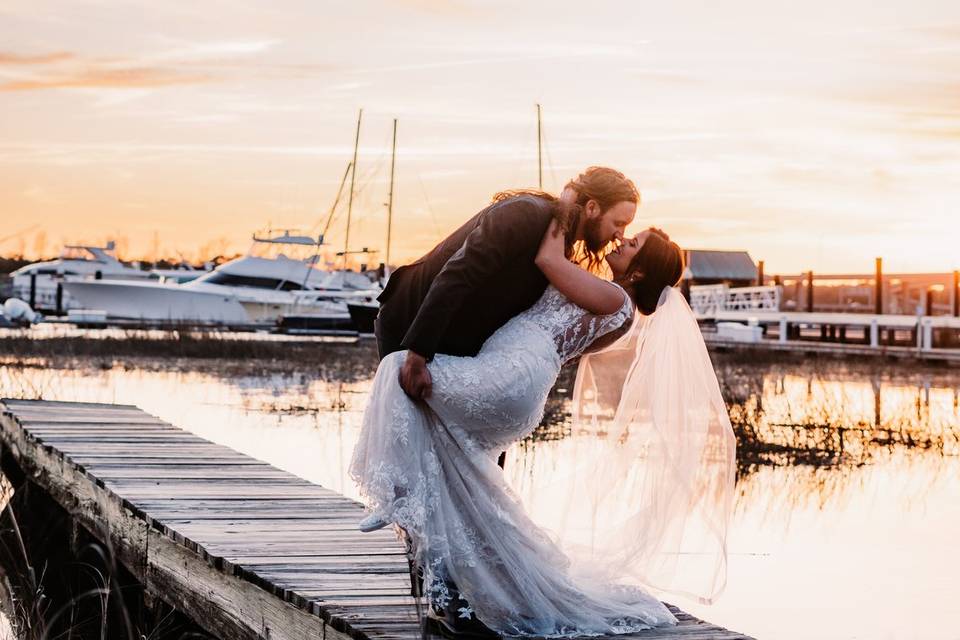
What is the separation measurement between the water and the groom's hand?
11.5ft

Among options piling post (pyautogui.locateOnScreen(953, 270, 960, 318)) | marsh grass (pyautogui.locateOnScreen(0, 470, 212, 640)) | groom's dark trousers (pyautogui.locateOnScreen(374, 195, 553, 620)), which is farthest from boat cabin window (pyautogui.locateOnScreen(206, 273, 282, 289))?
groom's dark trousers (pyautogui.locateOnScreen(374, 195, 553, 620))

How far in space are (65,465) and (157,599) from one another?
7.24 ft

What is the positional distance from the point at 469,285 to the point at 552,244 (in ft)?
1.04

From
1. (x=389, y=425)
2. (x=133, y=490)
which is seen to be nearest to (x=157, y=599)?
(x=133, y=490)

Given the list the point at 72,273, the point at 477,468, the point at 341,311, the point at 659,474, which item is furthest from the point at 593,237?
the point at 72,273

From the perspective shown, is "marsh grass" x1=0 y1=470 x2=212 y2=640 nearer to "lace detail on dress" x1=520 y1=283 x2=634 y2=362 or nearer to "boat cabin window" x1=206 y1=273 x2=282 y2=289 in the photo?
"lace detail on dress" x1=520 y1=283 x2=634 y2=362

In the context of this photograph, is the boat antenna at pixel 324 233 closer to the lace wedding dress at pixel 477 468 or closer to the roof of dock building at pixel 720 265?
the roof of dock building at pixel 720 265

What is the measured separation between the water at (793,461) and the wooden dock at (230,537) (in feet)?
7.03

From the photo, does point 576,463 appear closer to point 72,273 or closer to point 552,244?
point 552,244

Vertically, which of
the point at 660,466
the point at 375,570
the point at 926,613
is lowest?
the point at 926,613

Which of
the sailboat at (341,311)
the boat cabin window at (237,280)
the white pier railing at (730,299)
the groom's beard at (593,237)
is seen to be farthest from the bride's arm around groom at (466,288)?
the boat cabin window at (237,280)

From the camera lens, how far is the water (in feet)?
25.9

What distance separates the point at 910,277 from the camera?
175 ft

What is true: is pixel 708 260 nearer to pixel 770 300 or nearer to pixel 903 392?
pixel 770 300
